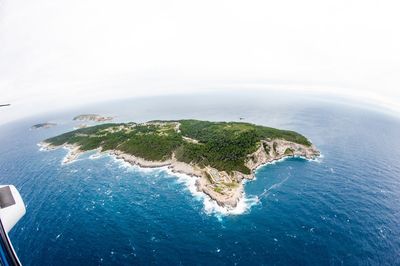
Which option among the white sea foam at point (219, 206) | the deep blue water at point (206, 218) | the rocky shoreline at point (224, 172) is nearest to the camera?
the deep blue water at point (206, 218)

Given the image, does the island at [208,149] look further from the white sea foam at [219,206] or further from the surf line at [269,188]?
the surf line at [269,188]

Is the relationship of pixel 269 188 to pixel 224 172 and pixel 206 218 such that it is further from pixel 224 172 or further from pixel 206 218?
pixel 206 218

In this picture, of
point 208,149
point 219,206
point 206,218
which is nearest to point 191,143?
point 208,149

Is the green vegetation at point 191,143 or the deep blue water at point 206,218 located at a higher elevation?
the green vegetation at point 191,143

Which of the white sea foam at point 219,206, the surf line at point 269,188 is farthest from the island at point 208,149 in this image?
the surf line at point 269,188

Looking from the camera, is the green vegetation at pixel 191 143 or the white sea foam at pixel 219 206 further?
the green vegetation at pixel 191 143

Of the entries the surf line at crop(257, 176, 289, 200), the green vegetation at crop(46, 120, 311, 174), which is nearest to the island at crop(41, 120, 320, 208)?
the green vegetation at crop(46, 120, 311, 174)

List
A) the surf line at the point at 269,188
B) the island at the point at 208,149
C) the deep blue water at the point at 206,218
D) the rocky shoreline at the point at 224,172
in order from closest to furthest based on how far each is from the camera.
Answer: the deep blue water at the point at 206,218 < the rocky shoreline at the point at 224,172 < the surf line at the point at 269,188 < the island at the point at 208,149

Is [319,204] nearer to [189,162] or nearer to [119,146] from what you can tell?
[189,162]

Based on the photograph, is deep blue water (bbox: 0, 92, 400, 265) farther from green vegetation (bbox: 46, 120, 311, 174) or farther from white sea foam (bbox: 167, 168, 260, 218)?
green vegetation (bbox: 46, 120, 311, 174)
